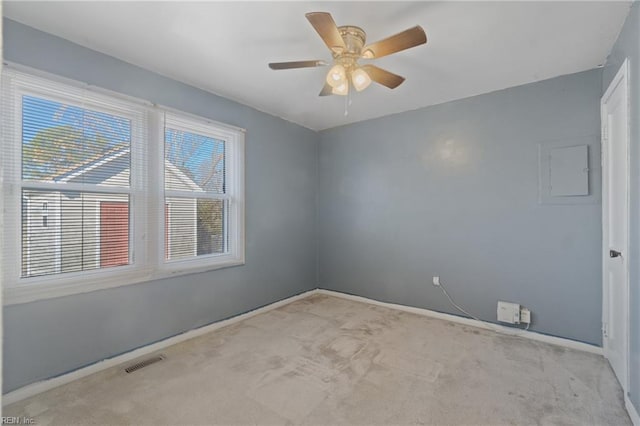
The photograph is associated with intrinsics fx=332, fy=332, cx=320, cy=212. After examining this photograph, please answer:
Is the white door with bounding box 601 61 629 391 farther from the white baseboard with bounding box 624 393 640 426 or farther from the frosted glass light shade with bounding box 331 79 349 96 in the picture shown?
the frosted glass light shade with bounding box 331 79 349 96

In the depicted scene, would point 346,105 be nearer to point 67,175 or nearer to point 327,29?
point 327,29

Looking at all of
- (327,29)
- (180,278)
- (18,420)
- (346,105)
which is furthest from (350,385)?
(346,105)

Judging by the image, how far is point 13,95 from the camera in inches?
87.7

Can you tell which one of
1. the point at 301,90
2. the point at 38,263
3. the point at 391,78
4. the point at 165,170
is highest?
the point at 301,90

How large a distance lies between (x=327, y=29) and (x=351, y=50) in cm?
36

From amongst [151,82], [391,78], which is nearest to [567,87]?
[391,78]

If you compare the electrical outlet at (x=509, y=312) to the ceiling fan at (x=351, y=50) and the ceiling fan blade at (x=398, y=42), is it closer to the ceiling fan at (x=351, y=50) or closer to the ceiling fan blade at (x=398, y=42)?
the ceiling fan at (x=351, y=50)

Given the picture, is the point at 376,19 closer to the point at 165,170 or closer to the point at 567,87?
the point at 567,87

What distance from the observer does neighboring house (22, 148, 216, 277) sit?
232 centimetres

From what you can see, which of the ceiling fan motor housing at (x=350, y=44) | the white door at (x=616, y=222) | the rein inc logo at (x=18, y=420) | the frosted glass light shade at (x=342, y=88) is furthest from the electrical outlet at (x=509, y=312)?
the rein inc logo at (x=18, y=420)

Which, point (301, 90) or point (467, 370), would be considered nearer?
point (467, 370)

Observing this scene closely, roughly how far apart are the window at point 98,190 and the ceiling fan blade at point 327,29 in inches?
66.8

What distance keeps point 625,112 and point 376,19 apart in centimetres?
176

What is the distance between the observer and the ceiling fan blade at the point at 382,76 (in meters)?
2.34
